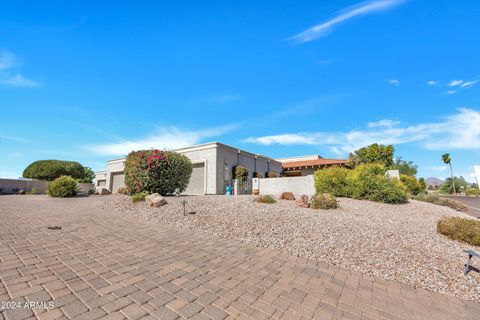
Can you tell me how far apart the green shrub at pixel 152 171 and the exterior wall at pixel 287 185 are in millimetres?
7380

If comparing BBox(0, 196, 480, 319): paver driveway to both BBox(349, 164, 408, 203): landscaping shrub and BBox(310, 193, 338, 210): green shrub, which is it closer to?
BBox(310, 193, 338, 210): green shrub

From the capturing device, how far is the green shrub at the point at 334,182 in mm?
13242

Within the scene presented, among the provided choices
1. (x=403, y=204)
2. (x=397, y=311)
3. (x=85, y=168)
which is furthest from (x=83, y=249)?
(x=85, y=168)

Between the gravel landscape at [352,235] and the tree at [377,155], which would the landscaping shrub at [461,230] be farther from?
the tree at [377,155]

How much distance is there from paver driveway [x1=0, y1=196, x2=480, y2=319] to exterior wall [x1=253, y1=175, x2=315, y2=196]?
1116 centimetres

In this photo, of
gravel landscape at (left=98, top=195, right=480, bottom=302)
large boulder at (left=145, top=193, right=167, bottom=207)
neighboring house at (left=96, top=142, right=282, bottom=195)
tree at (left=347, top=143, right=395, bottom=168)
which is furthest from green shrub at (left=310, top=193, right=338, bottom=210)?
tree at (left=347, top=143, right=395, bottom=168)

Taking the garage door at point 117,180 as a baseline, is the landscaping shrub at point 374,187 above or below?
below

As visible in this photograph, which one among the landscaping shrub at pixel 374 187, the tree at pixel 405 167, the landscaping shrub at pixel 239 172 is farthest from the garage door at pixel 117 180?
the tree at pixel 405 167

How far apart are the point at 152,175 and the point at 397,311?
428 inches

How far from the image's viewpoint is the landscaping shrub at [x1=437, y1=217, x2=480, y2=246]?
21.9 ft

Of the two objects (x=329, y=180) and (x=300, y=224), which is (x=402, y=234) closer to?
(x=300, y=224)

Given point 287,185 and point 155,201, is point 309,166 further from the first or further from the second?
point 155,201

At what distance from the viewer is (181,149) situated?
20.8 meters

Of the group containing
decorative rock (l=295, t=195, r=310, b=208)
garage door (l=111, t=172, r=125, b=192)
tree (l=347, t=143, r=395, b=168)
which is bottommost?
decorative rock (l=295, t=195, r=310, b=208)
